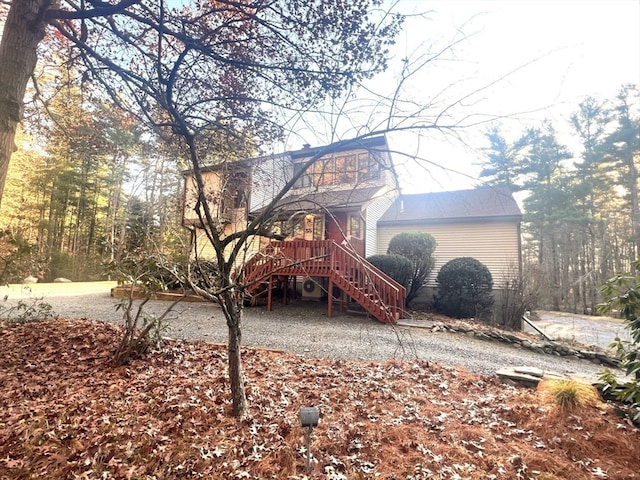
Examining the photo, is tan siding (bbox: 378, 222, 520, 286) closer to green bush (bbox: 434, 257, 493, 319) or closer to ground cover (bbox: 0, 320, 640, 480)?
green bush (bbox: 434, 257, 493, 319)

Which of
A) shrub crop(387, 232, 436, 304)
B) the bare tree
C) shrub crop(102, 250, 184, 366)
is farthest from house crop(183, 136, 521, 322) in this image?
the bare tree

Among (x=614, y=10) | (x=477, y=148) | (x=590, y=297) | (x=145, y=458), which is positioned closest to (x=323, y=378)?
(x=145, y=458)

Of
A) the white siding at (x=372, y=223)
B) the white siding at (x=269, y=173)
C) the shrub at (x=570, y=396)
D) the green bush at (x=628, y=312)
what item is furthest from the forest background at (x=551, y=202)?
the shrub at (x=570, y=396)

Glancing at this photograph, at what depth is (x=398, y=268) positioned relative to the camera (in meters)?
10.2

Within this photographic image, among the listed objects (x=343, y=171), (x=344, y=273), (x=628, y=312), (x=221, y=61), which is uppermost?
(x=221, y=61)

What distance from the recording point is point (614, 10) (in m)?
2.59

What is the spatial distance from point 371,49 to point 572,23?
5.77 feet

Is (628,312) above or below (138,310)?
above

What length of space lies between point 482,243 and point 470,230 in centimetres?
70

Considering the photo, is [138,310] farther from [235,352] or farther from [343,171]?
[343,171]

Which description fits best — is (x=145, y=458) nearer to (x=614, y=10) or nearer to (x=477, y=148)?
(x=477, y=148)

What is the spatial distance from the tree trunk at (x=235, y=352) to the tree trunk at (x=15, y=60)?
223 cm

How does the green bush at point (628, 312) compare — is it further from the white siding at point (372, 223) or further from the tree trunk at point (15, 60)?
the white siding at point (372, 223)

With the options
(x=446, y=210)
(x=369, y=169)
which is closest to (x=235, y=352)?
(x=369, y=169)
